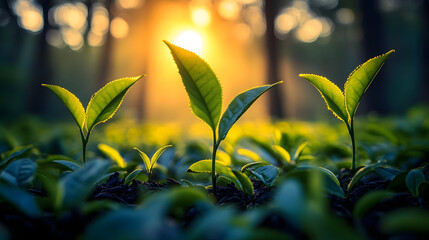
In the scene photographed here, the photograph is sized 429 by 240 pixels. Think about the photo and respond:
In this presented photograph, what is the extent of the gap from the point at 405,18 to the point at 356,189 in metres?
29.4

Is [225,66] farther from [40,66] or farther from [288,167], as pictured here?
[288,167]

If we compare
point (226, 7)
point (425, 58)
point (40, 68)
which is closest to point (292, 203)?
point (40, 68)

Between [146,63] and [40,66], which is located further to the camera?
[146,63]

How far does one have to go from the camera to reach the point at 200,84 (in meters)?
0.93

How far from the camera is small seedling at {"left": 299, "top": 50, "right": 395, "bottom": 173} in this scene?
99cm

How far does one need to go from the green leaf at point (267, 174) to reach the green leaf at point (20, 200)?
0.66 metres

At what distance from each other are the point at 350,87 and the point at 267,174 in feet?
1.41

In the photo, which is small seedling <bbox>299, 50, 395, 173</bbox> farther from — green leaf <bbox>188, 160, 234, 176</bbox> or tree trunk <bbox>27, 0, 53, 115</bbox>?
tree trunk <bbox>27, 0, 53, 115</bbox>

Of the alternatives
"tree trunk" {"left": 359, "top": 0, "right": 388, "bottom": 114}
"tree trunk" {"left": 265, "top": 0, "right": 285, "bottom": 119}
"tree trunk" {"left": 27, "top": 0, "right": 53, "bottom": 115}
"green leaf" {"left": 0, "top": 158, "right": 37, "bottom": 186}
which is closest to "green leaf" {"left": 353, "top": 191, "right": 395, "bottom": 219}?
"green leaf" {"left": 0, "top": 158, "right": 37, "bottom": 186}

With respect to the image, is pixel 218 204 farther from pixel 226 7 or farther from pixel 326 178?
pixel 226 7

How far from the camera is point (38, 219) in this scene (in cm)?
78

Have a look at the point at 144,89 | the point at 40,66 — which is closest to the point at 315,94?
the point at 144,89

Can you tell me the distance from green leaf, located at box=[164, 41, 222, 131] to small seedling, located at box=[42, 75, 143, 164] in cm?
22

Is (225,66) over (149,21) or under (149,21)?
under
